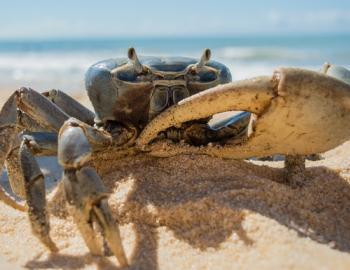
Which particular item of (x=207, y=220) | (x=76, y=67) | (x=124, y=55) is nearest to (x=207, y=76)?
(x=207, y=220)

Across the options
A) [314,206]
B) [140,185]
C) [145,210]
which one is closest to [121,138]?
[140,185]

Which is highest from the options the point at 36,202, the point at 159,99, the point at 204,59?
the point at 204,59

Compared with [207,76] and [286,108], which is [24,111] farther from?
[286,108]

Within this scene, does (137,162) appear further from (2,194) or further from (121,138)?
(2,194)

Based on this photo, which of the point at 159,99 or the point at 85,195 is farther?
the point at 159,99

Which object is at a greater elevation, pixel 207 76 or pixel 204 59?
pixel 204 59

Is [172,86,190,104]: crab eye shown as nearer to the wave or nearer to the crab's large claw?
the crab's large claw

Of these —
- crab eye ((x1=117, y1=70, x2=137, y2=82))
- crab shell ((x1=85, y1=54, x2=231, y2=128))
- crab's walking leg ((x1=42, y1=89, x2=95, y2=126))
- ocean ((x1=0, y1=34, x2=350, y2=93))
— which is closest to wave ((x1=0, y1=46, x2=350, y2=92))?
ocean ((x1=0, y1=34, x2=350, y2=93))
